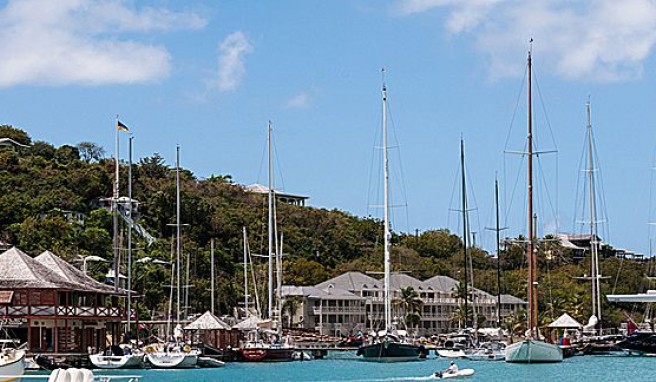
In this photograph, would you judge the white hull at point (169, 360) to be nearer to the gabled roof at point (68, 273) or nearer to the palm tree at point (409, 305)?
the gabled roof at point (68, 273)

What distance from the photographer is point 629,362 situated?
2581 inches

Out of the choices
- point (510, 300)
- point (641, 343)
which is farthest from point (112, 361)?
point (510, 300)

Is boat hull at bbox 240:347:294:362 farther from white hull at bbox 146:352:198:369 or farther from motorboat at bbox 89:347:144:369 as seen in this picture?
motorboat at bbox 89:347:144:369

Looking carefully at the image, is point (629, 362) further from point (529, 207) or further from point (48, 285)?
point (48, 285)

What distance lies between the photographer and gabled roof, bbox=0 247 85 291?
5797 centimetres

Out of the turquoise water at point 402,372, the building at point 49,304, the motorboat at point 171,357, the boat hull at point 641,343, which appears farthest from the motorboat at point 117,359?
the boat hull at point 641,343

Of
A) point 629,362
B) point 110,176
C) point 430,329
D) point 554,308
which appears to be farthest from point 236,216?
point 629,362

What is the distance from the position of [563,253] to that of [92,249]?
6920cm

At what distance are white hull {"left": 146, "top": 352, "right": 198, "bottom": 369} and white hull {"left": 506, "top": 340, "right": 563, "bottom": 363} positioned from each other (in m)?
16.7

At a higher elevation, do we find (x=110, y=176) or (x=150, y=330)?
(x=110, y=176)


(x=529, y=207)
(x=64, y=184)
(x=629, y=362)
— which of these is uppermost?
(x=64, y=184)

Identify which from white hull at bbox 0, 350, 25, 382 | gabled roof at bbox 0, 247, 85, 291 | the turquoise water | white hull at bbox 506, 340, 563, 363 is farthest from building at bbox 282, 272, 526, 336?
white hull at bbox 0, 350, 25, 382

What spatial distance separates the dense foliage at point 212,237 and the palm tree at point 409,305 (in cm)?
47

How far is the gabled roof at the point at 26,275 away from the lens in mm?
57969
